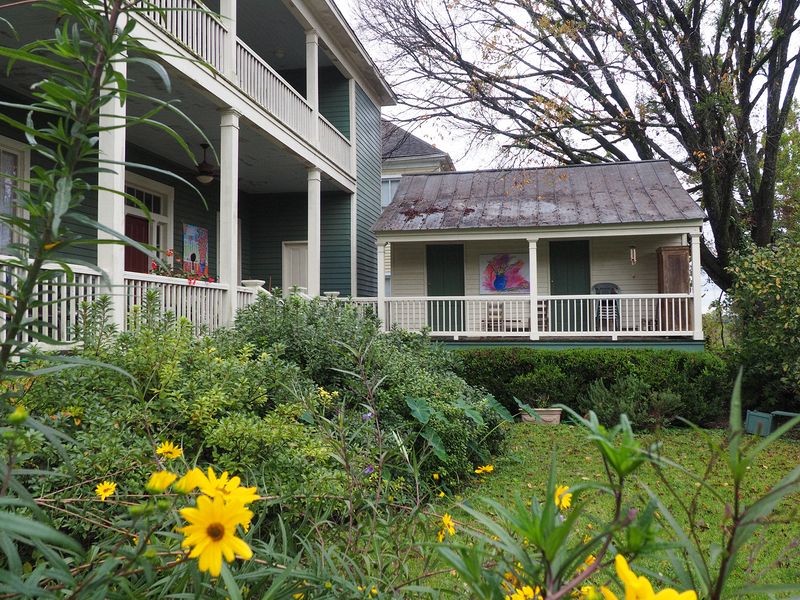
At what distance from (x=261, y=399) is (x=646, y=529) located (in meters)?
3.30

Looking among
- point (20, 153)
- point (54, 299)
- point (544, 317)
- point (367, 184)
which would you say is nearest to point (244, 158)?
point (20, 153)

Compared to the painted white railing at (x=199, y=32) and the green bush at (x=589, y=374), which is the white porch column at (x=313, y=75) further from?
the green bush at (x=589, y=374)

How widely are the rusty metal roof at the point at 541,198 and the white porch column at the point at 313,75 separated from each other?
287 centimetres

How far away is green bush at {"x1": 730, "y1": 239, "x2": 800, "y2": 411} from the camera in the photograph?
8.96m

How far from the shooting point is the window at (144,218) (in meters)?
10.7

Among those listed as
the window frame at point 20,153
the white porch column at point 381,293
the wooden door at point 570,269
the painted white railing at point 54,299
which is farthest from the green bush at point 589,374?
the window frame at point 20,153

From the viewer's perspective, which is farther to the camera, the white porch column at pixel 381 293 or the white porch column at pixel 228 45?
the white porch column at pixel 381 293

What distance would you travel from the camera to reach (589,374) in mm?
10477

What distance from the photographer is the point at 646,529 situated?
73 cm

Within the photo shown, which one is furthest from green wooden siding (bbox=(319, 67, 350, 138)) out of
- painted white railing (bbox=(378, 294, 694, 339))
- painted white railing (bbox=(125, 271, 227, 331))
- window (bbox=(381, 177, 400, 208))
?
window (bbox=(381, 177, 400, 208))

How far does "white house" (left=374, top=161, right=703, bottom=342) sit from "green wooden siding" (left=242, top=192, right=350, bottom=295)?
1158 mm

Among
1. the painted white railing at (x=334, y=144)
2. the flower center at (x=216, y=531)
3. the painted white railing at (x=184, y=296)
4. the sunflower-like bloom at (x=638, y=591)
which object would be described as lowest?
the sunflower-like bloom at (x=638, y=591)

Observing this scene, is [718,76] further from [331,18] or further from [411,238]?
[331,18]

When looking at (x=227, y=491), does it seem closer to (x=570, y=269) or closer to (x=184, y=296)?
(x=184, y=296)
